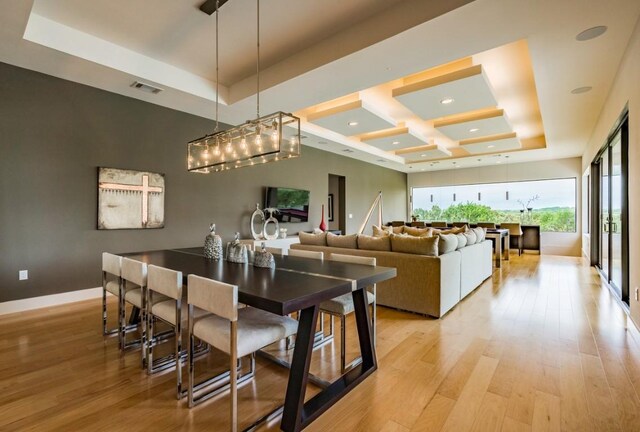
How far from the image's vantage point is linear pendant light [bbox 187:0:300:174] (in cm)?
276

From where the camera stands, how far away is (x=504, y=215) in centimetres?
1041

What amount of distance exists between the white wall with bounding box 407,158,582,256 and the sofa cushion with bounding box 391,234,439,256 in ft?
25.9

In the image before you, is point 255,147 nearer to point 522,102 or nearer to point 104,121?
point 104,121

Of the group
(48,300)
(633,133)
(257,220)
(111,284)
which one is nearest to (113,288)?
(111,284)

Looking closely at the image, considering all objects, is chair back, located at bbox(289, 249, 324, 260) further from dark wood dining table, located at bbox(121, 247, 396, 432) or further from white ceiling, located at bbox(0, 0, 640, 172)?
white ceiling, located at bbox(0, 0, 640, 172)

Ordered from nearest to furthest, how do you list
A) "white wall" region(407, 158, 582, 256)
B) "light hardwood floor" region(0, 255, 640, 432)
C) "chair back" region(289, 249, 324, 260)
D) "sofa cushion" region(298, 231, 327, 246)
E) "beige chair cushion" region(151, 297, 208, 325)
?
"light hardwood floor" region(0, 255, 640, 432) < "beige chair cushion" region(151, 297, 208, 325) < "chair back" region(289, 249, 324, 260) < "sofa cushion" region(298, 231, 327, 246) < "white wall" region(407, 158, 582, 256)

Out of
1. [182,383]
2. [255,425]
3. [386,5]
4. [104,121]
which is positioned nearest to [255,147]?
[386,5]

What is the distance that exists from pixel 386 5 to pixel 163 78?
291cm

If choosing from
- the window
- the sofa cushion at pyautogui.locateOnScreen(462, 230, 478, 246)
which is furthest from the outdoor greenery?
the sofa cushion at pyautogui.locateOnScreen(462, 230, 478, 246)

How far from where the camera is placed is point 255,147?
9.87 feet

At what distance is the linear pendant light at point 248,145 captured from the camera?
276 cm

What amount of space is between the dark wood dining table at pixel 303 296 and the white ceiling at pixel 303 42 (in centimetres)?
228

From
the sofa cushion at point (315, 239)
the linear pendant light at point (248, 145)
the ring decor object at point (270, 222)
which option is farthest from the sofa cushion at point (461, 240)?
the ring decor object at point (270, 222)

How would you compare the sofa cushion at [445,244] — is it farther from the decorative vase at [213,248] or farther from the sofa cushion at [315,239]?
the decorative vase at [213,248]
